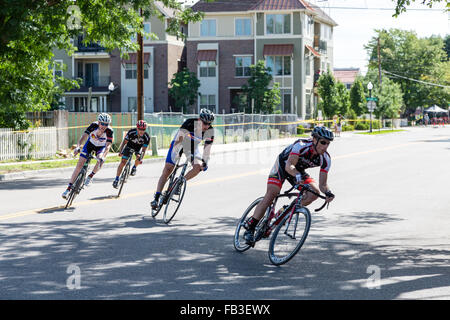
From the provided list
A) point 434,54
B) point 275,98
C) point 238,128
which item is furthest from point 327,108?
point 434,54

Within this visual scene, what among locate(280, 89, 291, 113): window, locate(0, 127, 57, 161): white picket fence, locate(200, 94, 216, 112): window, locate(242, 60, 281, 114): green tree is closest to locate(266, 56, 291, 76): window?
locate(280, 89, 291, 113): window

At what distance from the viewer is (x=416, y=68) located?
103688mm

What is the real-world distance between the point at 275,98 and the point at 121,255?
169ft

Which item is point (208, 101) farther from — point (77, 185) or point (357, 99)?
point (77, 185)

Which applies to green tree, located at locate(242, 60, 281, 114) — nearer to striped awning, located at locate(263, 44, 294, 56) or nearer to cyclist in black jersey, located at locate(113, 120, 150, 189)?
striped awning, located at locate(263, 44, 294, 56)

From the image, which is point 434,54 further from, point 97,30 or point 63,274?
point 63,274

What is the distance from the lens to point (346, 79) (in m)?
115

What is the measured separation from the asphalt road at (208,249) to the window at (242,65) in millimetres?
45498

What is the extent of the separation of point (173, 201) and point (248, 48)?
51617 mm

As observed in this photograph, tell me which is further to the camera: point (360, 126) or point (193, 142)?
point (360, 126)

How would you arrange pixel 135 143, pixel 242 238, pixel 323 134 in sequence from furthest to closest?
pixel 135 143 < pixel 242 238 < pixel 323 134

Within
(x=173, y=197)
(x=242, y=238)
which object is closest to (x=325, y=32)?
(x=173, y=197)

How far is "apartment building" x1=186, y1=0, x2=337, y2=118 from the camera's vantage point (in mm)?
60562

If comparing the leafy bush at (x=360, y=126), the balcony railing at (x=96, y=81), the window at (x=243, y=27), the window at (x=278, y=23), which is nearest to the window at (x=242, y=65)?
the window at (x=243, y=27)
